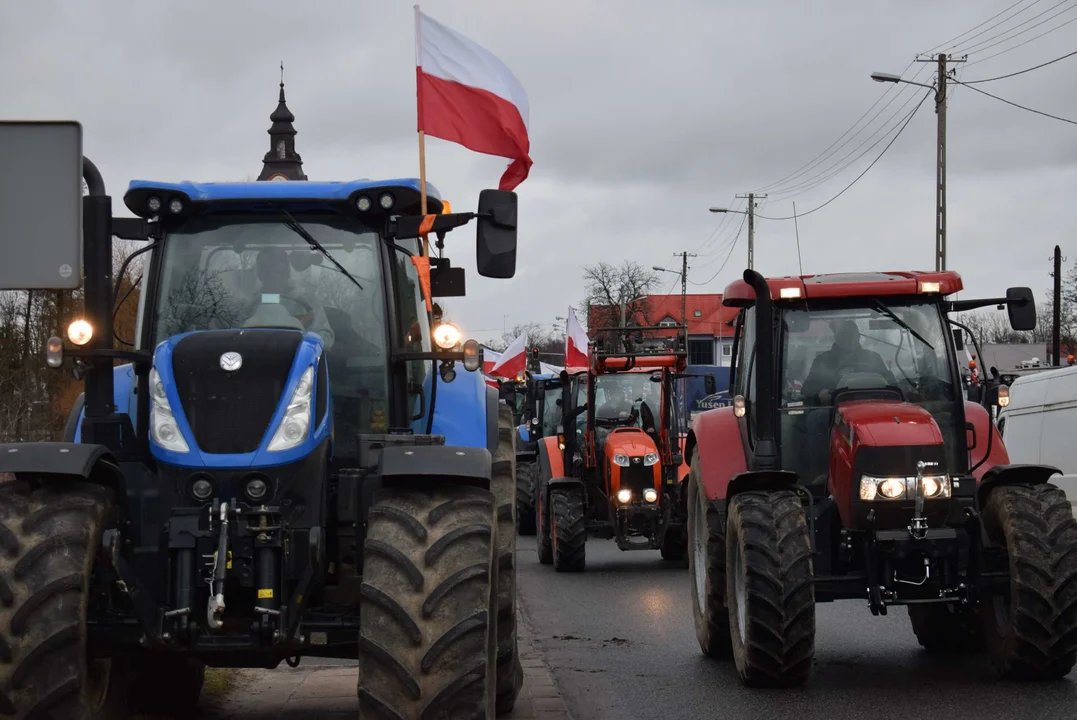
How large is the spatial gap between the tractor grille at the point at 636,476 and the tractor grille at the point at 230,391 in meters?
12.0

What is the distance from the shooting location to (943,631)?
10.1 m

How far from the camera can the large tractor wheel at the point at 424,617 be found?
5.30 m

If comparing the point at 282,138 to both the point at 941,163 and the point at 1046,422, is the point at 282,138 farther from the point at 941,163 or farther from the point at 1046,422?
the point at 1046,422

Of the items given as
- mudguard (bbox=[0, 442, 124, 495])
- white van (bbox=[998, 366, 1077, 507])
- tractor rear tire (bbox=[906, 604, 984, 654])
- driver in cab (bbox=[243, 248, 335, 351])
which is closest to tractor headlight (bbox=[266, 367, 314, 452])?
mudguard (bbox=[0, 442, 124, 495])

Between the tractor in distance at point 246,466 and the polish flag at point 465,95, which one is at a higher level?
the polish flag at point 465,95

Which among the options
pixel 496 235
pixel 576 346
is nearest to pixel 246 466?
pixel 496 235

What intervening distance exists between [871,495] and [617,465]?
9.23 meters

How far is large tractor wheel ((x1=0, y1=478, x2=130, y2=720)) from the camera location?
5.38m

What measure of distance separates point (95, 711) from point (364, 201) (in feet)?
8.21

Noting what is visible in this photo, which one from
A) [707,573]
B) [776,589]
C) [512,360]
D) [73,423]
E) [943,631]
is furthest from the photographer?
[512,360]

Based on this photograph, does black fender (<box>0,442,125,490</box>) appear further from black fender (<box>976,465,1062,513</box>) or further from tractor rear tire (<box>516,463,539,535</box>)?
tractor rear tire (<box>516,463,539,535</box>)

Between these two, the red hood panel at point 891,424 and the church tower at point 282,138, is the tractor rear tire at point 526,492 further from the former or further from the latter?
the church tower at point 282,138

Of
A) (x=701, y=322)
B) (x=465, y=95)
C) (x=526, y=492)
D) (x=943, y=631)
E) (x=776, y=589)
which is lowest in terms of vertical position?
(x=526, y=492)

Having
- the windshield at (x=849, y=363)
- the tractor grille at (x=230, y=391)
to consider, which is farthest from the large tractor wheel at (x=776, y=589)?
the tractor grille at (x=230, y=391)
